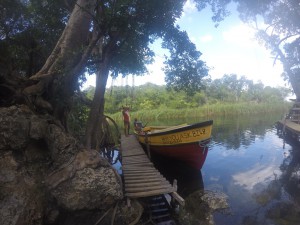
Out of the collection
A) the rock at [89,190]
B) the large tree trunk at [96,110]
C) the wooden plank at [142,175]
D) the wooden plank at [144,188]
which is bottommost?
the wooden plank at [142,175]

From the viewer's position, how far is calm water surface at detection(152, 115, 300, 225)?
7.86 m

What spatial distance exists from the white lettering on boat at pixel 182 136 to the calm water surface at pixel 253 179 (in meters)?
1.66

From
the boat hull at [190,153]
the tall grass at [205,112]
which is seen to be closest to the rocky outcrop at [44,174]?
the boat hull at [190,153]

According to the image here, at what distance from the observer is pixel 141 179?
8602 millimetres

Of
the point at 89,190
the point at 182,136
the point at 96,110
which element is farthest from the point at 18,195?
the point at 182,136

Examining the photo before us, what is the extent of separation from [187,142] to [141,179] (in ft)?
10.8

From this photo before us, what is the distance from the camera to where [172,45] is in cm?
970

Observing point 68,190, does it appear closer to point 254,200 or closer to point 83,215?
point 83,215

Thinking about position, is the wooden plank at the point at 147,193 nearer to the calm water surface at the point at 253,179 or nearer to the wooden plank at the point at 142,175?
the wooden plank at the point at 142,175

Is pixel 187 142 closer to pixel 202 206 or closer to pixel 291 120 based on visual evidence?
pixel 202 206

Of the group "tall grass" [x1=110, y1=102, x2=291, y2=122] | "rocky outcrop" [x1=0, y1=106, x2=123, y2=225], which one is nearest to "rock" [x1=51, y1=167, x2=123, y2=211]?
"rocky outcrop" [x1=0, y1=106, x2=123, y2=225]

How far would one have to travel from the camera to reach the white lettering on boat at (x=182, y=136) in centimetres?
1086

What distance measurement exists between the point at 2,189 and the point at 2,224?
70 cm

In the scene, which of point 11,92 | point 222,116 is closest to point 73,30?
point 11,92
